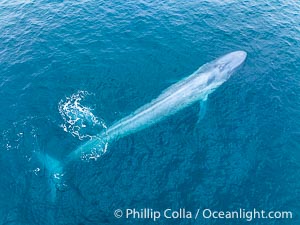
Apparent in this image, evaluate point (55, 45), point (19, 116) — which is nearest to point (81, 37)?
point (55, 45)

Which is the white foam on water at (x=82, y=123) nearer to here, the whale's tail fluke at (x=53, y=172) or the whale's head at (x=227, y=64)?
the whale's tail fluke at (x=53, y=172)

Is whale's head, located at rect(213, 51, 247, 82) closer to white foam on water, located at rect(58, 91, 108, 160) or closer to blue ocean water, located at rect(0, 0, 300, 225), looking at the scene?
blue ocean water, located at rect(0, 0, 300, 225)

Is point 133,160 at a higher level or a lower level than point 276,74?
lower

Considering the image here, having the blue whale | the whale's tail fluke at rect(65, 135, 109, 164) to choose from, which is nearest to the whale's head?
→ the blue whale

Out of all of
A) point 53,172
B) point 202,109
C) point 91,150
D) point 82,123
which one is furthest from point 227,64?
point 53,172

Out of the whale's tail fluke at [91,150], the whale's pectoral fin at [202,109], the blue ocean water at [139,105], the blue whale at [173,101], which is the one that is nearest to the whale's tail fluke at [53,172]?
the blue whale at [173,101]

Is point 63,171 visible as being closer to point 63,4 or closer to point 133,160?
point 133,160

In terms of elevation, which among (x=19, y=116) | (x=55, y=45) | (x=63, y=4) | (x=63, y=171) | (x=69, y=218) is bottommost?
(x=69, y=218)
